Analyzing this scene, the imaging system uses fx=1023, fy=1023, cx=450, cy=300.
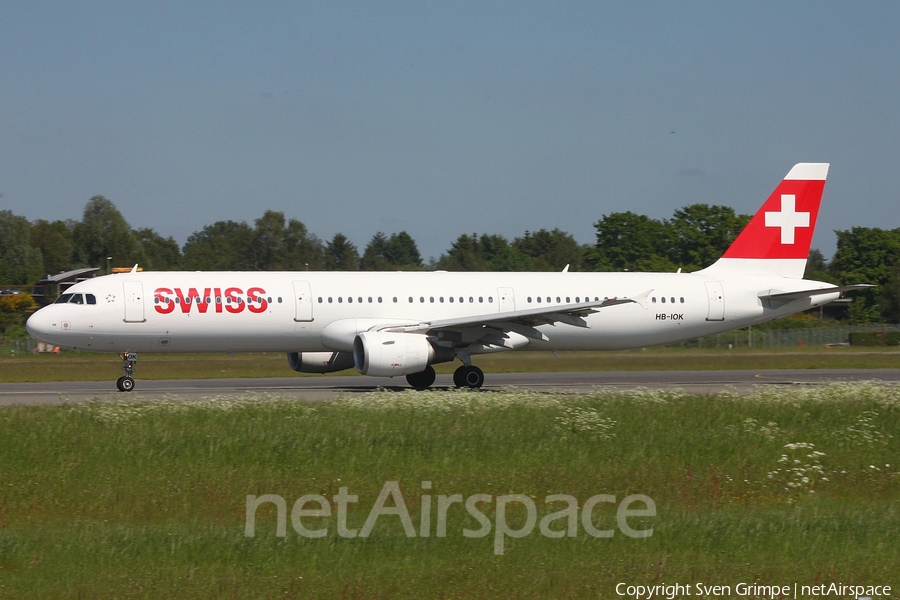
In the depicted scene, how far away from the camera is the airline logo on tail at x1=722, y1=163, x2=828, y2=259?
32.3 meters

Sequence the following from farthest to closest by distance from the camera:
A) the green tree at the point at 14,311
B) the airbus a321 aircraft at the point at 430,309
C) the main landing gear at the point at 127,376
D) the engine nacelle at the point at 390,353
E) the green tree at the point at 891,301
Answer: the green tree at the point at 891,301, the green tree at the point at 14,311, the airbus a321 aircraft at the point at 430,309, the main landing gear at the point at 127,376, the engine nacelle at the point at 390,353

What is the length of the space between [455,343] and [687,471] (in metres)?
13.0

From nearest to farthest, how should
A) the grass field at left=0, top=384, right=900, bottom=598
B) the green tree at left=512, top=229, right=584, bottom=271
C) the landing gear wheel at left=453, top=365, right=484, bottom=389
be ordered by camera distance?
the grass field at left=0, top=384, right=900, bottom=598
the landing gear wheel at left=453, top=365, right=484, bottom=389
the green tree at left=512, top=229, right=584, bottom=271

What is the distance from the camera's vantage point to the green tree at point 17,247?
11328cm

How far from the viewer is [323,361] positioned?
28.5 m

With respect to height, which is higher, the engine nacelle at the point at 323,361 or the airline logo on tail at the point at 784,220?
the airline logo on tail at the point at 784,220

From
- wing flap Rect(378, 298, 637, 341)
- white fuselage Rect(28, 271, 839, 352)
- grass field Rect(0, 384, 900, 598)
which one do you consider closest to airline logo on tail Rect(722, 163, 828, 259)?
white fuselage Rect(28, 271, 839, 352)

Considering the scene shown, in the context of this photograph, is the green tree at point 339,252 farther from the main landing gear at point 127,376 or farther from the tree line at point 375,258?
the main landing gear at point 127,376

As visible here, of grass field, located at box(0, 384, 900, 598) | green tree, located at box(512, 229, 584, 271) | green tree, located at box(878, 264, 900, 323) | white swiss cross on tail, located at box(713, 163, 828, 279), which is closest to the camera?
grass field, located at box(0, 384, 900, 598)

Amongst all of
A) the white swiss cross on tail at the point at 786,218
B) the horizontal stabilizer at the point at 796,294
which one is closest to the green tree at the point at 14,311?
the white swiss cross on tail at the point at 786,218

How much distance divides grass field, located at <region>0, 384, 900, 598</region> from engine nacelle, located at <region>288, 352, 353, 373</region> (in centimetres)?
869

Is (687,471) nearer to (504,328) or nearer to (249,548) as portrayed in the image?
(249,548)

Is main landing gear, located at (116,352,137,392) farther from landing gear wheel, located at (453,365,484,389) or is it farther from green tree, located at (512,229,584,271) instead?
green tree, located at (512,229,584,271)

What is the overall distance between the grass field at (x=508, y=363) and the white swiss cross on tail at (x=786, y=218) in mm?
7046
